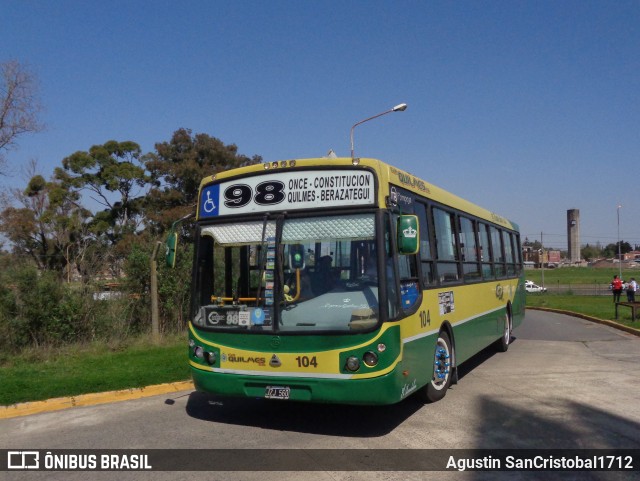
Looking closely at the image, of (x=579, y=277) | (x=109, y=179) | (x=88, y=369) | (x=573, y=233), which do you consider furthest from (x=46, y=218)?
(x=573, y=233)

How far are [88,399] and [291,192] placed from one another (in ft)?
14.4

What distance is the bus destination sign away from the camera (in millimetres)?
6633

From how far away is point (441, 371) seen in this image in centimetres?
819

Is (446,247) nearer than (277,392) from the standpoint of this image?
No

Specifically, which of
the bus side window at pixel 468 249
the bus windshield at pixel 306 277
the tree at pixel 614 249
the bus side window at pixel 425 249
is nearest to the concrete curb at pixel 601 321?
the bus side window at pixel 468 249

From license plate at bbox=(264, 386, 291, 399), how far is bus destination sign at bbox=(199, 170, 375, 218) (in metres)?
2.01

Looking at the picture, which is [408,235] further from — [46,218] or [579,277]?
[579,277]

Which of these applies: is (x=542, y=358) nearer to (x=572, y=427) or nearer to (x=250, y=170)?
(x=572, y=427)

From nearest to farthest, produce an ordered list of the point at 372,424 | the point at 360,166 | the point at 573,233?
the point at 360,166
the point at 372,424
the point at 573,233

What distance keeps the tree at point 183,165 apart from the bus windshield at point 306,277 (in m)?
31.1

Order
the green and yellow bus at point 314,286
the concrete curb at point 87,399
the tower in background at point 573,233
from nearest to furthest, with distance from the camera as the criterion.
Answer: the green and yellow bus at point 314,286 → the concrete curb at point 87,399 → the tower in background at point 573,233

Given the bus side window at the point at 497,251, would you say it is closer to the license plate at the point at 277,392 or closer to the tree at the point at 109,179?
the license plate at the point at 277,392

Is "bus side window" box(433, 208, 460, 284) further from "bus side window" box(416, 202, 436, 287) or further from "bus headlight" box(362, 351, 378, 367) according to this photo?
"bus headlight" box(362, 351, 378, 367)

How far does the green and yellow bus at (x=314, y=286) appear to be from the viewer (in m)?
6.23
